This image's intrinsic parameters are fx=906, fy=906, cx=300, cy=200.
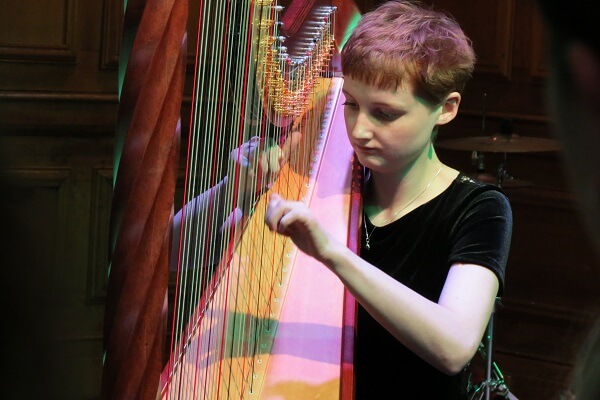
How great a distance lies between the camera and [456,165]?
392 centimetres

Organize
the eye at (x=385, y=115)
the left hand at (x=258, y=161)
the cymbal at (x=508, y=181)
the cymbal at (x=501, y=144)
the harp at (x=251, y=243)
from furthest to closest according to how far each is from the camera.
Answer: the cymbal at (x=508, y=181)
the cymbal at (x=501, y=144)
the eye at (x=385, y=115)
the left hand at (x=258, y=161)
the harp at (x=251, y=243)

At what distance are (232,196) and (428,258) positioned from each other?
1.24ft

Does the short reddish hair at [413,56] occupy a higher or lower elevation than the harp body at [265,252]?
higher

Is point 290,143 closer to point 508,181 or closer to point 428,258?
point 428,258

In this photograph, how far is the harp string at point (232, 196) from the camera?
1.16 meters

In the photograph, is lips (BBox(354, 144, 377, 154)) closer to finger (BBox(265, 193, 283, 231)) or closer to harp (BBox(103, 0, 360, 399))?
harp (BBox(103, 0, 360, 399))

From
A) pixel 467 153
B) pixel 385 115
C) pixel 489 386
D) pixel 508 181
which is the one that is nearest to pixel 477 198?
pixel 385 115

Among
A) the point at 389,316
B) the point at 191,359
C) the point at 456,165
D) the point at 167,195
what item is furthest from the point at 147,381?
the point at 456,165

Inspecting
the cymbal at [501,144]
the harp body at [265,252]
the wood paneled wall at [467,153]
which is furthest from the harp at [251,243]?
the wood paneled wall at [467,153]

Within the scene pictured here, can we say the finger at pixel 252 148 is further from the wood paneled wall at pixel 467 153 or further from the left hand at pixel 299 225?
the wood paneled wall at pixel 467 153

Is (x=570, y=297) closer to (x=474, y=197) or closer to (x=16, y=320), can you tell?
(x=474, y=197)

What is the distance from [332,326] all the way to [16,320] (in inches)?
48.9

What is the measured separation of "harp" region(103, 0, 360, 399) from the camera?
1.03 metres

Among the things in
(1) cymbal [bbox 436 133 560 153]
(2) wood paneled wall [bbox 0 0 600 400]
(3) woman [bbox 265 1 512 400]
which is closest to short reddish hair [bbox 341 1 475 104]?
(3) woman [bbox 265 1 512 400]
